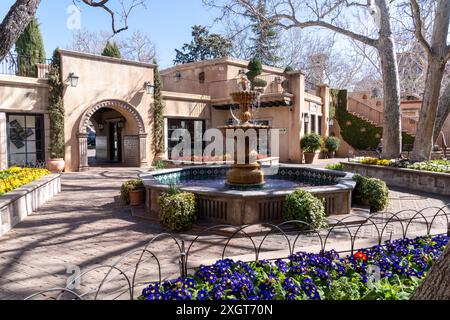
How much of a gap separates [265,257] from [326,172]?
6.58 m

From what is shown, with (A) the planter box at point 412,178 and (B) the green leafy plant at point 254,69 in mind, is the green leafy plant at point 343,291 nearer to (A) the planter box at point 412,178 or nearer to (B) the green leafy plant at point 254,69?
(A) the planter box at point 412,178

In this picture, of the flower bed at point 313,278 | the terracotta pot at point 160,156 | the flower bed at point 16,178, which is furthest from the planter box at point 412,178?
the flower bed at point 16,178

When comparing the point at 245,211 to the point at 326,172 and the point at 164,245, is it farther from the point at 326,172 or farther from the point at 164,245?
the point at 326,172

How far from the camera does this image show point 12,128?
14539mm

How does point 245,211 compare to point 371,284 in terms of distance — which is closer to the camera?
point 371,284

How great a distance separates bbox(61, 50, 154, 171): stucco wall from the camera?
51.3ft

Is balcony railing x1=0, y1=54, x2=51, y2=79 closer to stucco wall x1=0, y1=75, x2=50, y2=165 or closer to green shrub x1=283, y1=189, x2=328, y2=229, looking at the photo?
stucco wall x1=0, y1=75, x2=50, y2=165

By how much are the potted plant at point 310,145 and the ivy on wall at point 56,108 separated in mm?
13013

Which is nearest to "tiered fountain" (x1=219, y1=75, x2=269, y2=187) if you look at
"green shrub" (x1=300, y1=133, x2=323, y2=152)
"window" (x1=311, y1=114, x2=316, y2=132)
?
"green shrub" (x1=300, y1=133, x2=323, y2=152)

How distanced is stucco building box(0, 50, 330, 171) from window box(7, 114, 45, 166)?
38 millimetres

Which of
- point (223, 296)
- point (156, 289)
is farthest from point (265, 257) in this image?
point (156, 289)

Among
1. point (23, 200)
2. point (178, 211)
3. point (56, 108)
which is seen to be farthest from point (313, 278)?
point (56, 108)

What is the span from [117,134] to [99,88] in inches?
177

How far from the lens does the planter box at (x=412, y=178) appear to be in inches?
412
